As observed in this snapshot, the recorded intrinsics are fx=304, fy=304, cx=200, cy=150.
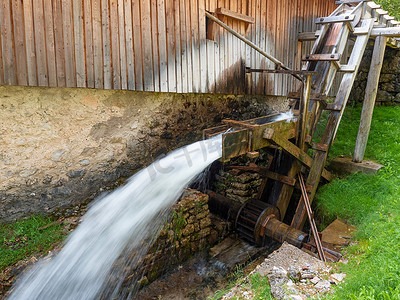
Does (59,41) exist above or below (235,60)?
above

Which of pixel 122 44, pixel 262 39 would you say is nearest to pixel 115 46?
pixel 122 44

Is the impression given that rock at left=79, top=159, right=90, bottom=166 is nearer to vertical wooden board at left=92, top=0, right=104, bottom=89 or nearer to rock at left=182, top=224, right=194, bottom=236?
vertical wooden board at left=92, top=0, right=104, bottom=89

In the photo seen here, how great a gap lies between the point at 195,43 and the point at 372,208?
12.3 ft

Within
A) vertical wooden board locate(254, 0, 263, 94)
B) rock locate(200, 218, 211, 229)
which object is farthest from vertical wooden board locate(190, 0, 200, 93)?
rock locate(200, 218, 211, 229)

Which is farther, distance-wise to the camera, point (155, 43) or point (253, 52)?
point (253, 52)

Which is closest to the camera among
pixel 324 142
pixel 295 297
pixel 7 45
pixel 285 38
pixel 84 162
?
pixel 295 297

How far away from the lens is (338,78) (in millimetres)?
8922

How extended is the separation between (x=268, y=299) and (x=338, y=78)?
7925 mm

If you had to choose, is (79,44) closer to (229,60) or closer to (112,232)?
(112,232)

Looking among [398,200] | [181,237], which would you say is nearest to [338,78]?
[398,200]

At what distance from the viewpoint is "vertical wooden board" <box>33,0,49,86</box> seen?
11.8ft

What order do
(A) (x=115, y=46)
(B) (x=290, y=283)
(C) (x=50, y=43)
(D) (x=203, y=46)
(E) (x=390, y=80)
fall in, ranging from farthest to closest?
(E) (x=390, y=80), (D) (x=203, y=46), (A) (x=115, y=46), (C) (x=50, y=43), (B) (x=290, y=283)

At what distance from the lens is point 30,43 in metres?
3.58

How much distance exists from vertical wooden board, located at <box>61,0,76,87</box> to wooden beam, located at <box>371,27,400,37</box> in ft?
17.0
